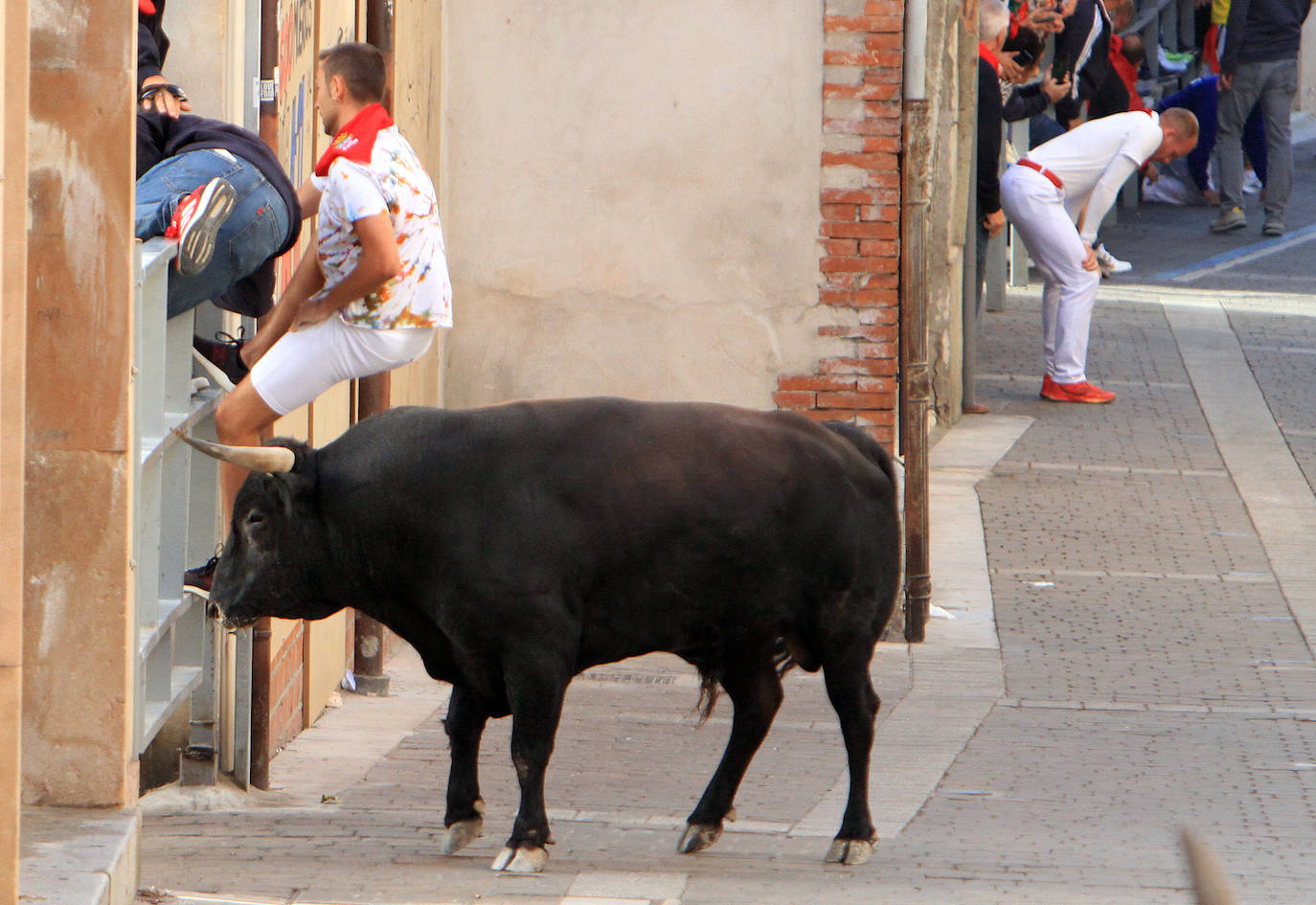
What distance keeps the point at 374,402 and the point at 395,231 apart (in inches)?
93.8

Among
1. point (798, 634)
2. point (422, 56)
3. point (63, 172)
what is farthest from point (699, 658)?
point (422, 56)

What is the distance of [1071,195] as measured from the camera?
46.1 feet

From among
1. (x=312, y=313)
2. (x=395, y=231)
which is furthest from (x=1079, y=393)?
(x=312, y=313)

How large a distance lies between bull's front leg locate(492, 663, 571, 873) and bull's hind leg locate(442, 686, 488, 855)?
270mm

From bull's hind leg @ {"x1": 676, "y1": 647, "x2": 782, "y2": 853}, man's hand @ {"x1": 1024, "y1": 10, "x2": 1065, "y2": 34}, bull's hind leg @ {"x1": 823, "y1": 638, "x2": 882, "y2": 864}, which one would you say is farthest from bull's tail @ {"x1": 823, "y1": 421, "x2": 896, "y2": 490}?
man's hand @ {"x1": 1024, "y1": 10, "x2": 1065, "y2": 34}

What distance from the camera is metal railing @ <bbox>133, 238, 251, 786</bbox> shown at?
519 centimetres

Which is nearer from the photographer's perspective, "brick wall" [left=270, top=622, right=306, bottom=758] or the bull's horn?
the bull's horn

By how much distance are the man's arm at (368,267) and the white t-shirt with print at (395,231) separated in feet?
0.14

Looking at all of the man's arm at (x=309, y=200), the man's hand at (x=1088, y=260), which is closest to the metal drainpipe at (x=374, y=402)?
the man's arm at (x=309, y=200)

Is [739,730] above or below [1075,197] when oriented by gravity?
below

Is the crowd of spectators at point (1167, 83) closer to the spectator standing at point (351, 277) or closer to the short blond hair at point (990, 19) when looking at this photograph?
the short blond hair at point (990, 19)

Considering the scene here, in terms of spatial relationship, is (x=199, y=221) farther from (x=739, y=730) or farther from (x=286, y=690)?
(x=286, y=690)

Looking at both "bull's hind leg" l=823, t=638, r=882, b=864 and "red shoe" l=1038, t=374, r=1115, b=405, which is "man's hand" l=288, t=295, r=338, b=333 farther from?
"red shoe" l=1038, t=374, r=1115, b=405

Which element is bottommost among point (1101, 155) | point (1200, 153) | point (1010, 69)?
point (1101, 155)
